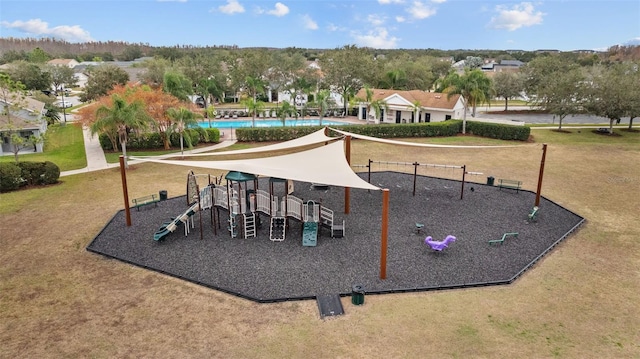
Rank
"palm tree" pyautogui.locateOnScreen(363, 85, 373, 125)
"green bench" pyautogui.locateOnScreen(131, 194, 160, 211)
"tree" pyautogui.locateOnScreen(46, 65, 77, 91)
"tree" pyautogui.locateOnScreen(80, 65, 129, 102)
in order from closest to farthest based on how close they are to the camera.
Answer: "green bench" pyautogui.locateOnScreen(131, 194, 160, 211)
"palm tree" pyautogui.locateOnScreen(363, 85, 373, 125)
"tree" pyautogui.locateOnScreen(80, 65, 129, 102)
"tree" pyautogui.locateOnScreen(46, 65, 77, 91)

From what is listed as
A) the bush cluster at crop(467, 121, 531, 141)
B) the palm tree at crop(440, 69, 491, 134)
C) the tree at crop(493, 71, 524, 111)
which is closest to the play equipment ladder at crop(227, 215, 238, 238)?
the bush cluster at crop(467, 121, 531, 141)

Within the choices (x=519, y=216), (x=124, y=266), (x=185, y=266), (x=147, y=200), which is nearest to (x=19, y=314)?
(x=124, y=266)

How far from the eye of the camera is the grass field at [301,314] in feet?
27.2

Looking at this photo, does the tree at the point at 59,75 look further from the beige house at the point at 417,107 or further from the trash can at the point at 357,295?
the trash can at the point at 357,295

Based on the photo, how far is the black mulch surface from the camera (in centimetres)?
1087

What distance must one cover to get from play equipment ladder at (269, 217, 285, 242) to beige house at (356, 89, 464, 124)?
27.6 meters

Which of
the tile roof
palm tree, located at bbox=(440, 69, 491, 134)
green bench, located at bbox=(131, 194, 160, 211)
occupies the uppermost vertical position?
palm tree, located at bbox=(440, 69, 491, 134)

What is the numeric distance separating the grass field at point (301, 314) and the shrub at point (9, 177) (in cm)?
537

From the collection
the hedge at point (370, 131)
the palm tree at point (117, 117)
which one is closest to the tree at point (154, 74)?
the hedge at point (370, 131)

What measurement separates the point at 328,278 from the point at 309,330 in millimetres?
2261

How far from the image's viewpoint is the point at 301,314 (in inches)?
373

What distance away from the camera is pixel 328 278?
1101cm

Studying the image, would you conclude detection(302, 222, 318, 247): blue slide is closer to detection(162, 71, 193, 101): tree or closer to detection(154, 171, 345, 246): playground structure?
detection(154, 171, 345, 246): playground structure

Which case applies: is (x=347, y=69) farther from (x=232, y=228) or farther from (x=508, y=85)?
(x=232, y=228)
